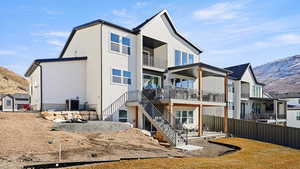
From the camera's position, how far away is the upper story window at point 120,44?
63.9 ft

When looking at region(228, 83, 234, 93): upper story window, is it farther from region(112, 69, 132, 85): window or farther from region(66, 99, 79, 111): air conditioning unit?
region(66, 99, 79, 111): air conditioning unit

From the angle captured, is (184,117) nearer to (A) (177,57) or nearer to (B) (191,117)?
(B) (191,117)

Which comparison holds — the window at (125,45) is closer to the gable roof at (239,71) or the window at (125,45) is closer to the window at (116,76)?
the window at (116,76)

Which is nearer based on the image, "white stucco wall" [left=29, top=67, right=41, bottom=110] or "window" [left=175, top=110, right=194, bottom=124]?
"white stucco wall" [left=29, top=67, right=41, bottom=110]

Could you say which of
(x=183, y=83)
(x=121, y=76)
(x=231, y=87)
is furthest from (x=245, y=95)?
(x=121, y=76)

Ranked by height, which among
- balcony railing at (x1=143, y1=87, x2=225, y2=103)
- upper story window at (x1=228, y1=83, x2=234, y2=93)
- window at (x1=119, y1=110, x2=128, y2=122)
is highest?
upper story window at (x1=228, y1=83, x2=234, y2=93)

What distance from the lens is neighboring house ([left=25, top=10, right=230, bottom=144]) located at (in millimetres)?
18844

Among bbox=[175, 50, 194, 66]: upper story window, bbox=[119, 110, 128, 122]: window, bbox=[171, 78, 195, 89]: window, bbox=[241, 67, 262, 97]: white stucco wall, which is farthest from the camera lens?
bbox=[241, 67, 262, 97]: white stucco wall

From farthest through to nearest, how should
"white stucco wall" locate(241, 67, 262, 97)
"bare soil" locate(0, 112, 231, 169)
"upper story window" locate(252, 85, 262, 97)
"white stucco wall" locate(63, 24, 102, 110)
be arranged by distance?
"upper story window" locate(252, 85, 262, 97)
"white stucco wall" locate(241, 67, 262, 97)
"white stucco wall" locate(63, 24, 102, 110)
"bare soil" locate(0, 112, 231, 169)

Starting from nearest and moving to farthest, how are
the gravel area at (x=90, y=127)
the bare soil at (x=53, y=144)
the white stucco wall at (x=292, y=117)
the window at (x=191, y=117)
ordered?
the bare soil at (x=53, y=144)
the gravel area at (x=90, y=127)
the window at (x=191, y=117)
the white stucco wall at (x=292, y=117)

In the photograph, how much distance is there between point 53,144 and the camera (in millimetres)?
12156

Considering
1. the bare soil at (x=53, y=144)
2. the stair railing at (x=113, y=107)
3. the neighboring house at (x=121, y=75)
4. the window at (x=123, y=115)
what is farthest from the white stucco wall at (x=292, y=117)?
the stair railing at (x=113, y=107)

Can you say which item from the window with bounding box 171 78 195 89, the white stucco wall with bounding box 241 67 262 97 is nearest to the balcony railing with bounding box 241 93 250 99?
the white stucco wall with bounding box 241 67 262 97

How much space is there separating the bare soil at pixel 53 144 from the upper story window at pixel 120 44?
278 inches
